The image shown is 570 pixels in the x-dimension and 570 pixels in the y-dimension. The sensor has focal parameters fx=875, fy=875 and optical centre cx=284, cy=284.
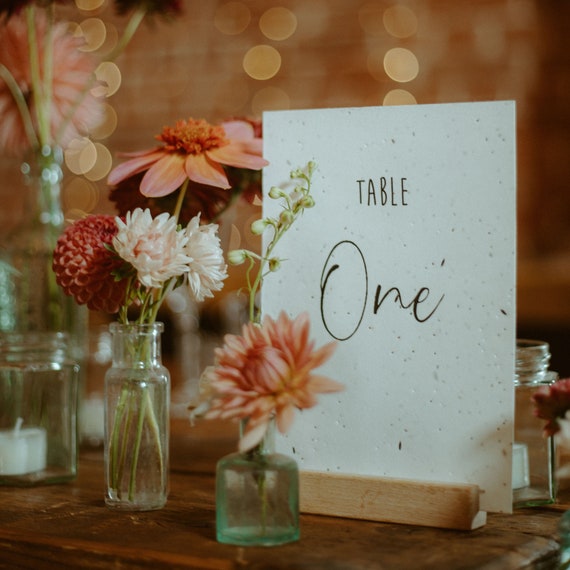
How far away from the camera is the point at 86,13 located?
305 centimetres

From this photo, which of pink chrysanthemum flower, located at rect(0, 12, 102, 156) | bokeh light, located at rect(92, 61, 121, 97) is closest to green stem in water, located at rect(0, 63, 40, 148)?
pink chrysanthemum flower, located at rect(0, 12, 102, 156)

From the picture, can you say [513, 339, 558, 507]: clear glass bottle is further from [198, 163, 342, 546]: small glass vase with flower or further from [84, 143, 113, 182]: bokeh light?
[84, 143, 113, 182]: bokeh light

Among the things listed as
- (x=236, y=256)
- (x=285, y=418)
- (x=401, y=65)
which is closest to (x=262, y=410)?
(x=285, y=418)

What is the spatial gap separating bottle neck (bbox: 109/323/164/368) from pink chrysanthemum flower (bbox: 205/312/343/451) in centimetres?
16

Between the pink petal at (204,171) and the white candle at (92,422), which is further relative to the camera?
the white candle at (92,422)

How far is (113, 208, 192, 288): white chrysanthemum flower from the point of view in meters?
0.71

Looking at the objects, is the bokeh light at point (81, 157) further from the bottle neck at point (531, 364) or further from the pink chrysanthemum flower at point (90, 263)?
the bottle neck at point (531, 364)

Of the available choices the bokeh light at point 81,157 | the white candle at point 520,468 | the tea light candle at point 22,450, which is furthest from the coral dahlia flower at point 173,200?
the bokeh light at point 81,157

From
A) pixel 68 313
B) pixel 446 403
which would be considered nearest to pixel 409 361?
pixel 446 403

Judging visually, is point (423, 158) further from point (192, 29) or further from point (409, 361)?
point (192, 29)

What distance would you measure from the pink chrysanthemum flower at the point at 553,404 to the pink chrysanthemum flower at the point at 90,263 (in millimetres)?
363

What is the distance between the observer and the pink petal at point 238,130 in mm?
857

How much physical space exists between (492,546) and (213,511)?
24 centimetres

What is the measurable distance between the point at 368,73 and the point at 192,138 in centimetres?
208
